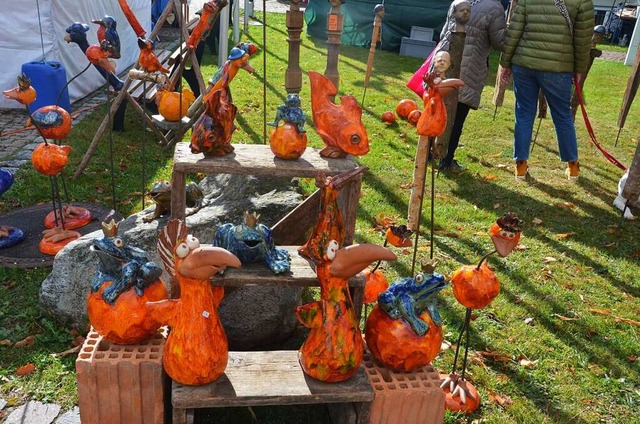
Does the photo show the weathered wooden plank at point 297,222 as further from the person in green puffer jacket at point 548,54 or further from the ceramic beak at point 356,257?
the person in green puffer jacket at point 548,54

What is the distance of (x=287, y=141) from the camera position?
2652mm

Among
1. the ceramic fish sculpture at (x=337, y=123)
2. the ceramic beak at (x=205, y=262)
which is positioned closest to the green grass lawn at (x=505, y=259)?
the ceramic beak at (x=205, y=262)

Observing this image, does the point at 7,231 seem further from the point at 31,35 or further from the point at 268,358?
the point at 31,35

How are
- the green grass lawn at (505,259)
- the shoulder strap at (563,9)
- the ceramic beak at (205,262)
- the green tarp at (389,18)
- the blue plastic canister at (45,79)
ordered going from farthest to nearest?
the green tarp at (389,18) < the blue plastic canister at (45,79) < the shoulder strap at (563,9) < the green grass lawn at (505,259) < the ceramic beak at (205,262)

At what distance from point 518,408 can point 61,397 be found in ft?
7.68

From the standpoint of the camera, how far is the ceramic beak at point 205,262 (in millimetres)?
2111

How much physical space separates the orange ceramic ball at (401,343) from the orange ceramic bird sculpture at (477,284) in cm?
21

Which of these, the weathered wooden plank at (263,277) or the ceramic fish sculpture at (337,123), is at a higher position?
the ceramic fish sculpture at (337,123)

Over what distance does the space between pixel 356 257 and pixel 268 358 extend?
728 millimetres

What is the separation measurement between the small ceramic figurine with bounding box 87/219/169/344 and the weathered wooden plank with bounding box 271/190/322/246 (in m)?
0.84

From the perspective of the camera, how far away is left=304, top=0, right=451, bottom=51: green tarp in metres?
12.7

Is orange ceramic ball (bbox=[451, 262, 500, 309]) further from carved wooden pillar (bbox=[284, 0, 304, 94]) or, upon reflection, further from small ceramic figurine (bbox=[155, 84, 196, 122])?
small ceramic figurine (bbox=[155, 84, 196, 122])

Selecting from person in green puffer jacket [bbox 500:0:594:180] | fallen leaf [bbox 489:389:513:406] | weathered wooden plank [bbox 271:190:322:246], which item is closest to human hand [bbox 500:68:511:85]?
person in green puffer jacket [bbox 500:0:594:180]

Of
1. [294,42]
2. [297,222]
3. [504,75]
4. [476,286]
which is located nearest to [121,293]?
[297,222]
